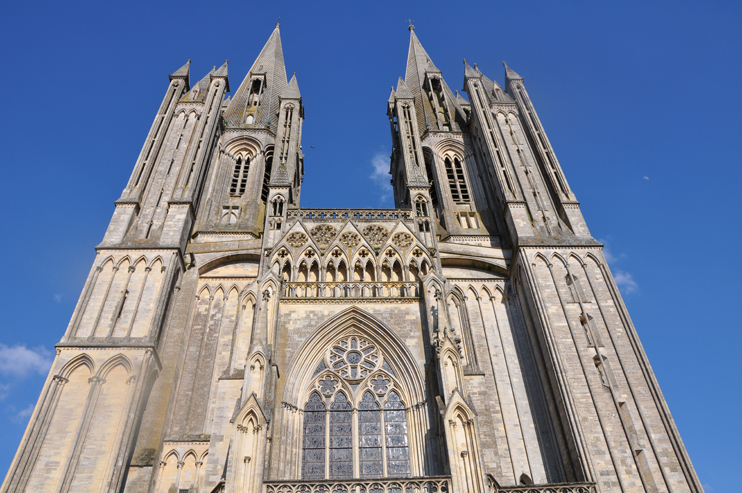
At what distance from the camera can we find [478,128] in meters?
25.5

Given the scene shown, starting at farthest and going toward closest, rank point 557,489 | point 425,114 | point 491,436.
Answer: point 425,114 → point 491,436 → point 557,489

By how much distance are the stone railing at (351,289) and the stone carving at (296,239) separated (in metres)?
1.81

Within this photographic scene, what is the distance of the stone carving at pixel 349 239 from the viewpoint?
1962 centimetres

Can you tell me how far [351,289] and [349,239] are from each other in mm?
2264

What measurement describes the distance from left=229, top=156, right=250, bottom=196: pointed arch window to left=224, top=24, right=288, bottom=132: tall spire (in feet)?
7.84

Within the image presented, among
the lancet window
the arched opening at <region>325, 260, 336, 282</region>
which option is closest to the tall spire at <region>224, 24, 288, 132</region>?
the arched opening at <region>325, 260, 336, 282</region>

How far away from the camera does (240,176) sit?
1019 inches

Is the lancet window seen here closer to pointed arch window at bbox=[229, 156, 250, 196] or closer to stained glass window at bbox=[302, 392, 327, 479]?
stained glass window at bbox=[302, 392, 327, 479]

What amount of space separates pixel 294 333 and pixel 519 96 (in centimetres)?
1502

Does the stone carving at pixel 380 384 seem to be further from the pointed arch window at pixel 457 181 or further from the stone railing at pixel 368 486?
the pointed arch window at pixel 457 181

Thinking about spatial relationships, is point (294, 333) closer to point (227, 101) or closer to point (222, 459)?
point (222, 459)

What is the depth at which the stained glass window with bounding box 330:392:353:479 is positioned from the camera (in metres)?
14.7

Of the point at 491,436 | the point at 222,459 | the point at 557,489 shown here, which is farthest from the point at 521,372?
the point at 222,459

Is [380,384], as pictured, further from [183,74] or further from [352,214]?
[183,74]
